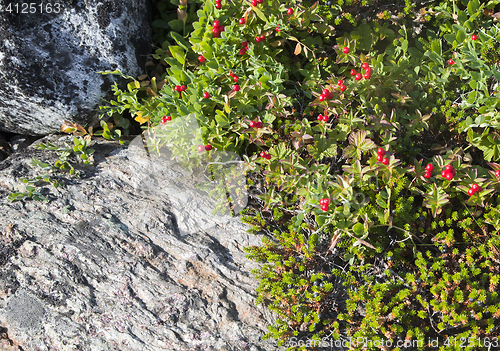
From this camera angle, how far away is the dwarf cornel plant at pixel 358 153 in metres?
2.31

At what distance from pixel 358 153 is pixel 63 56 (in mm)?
3026

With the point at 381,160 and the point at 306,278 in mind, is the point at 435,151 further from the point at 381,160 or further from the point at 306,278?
the point at 306,278

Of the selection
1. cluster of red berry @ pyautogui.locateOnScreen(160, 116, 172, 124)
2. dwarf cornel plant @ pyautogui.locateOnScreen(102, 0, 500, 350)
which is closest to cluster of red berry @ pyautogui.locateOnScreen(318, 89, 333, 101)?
dwarf cornel plant @ pyautogui.locateOnScreen(102, 0, 500, 350)

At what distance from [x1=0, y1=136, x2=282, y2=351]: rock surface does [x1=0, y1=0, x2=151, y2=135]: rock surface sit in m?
0.59

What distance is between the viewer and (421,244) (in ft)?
8.13

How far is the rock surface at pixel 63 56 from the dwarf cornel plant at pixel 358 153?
33cm

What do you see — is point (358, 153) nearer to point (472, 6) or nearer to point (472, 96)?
point (472, 96)

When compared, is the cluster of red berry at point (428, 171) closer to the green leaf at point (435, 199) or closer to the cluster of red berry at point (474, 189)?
the green leaf at point (435, 199)

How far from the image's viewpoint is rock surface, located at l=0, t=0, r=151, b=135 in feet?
10.4

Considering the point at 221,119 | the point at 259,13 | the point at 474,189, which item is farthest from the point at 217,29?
the point at 474,189

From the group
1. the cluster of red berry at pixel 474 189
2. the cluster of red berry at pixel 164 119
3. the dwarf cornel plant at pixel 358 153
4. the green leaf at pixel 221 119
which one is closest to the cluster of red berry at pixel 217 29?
the dwarf cornel plant at pixel 358 153

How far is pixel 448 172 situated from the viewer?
7.94ft

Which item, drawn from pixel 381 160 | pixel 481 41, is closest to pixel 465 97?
pixel 481 41

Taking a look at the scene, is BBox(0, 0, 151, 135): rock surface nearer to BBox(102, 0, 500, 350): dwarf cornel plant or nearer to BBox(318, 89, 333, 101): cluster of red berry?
BBox(102, 0, 500, 350): dwarf cornel plant
